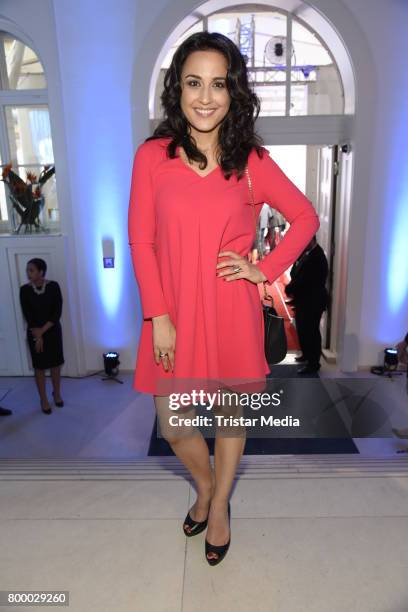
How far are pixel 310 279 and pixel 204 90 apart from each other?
3.42 meters

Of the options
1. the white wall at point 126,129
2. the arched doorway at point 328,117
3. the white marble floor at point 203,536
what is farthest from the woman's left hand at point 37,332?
the arched doorway at point 328,117

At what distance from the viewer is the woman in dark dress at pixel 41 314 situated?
4039 mm

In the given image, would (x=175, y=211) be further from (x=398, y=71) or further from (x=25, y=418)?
(x=398, y=71)

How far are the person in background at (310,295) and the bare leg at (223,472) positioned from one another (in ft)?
9.98

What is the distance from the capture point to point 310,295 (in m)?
4.59

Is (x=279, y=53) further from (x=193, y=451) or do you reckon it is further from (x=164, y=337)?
(x=193, y=451)

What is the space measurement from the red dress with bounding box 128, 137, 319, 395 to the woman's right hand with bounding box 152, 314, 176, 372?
0.02m

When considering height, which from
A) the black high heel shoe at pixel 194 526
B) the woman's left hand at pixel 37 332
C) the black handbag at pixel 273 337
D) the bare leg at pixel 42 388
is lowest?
the bare leg at pixel 42 388

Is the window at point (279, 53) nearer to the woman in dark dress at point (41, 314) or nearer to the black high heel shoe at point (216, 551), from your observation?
the woman in dark dress at point (41, 314)

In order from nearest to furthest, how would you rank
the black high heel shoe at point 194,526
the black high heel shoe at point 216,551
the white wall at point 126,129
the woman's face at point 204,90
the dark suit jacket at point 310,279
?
the woman's face at point 204,90 < the black high heel shoe at point 216,551 < the black high heel shoe at point 194,526 < the white wall at point 126,129 < the dark suit jacket at point 310,279

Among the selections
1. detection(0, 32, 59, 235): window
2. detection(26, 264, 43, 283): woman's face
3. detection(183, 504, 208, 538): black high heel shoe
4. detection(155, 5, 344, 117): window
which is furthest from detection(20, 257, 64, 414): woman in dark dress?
detection(183, 504, 208, 538): black high heel shoe

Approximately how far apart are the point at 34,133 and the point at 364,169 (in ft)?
10.3

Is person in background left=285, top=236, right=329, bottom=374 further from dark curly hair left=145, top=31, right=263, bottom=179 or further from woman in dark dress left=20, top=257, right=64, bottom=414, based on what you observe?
dark curly hair left=145, top=31, right=263, bottom=179

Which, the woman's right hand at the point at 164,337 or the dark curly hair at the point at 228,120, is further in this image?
the woman's right hand at the point at 164,337
